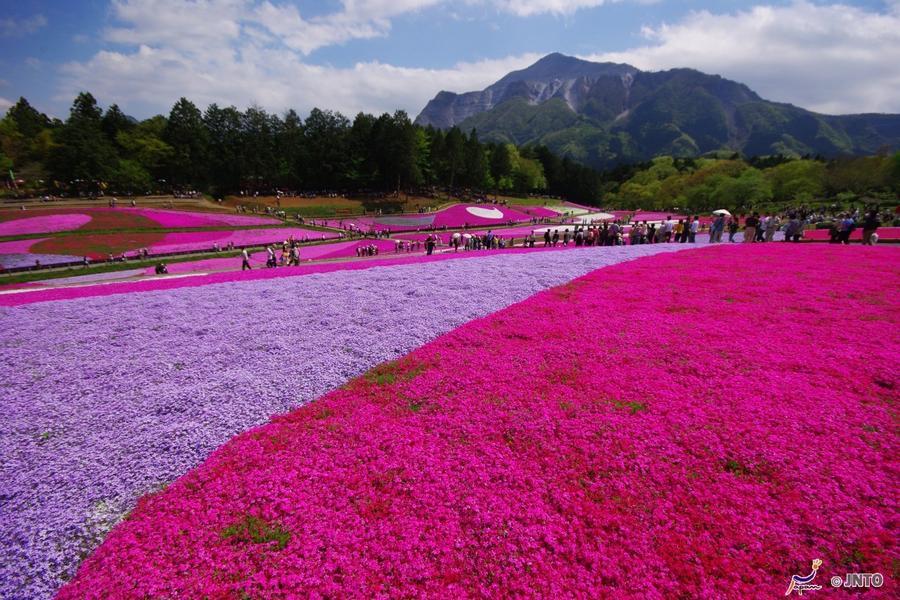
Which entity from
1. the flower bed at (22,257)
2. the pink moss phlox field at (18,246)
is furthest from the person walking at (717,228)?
the pink moss phlox field at (18,246)

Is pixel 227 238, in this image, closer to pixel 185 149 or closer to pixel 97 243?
pixel 97 243

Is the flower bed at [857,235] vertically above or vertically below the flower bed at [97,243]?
above

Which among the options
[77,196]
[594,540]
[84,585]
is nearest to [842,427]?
[594,540]

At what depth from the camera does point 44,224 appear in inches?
1513

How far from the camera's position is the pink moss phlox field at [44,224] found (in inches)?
1428

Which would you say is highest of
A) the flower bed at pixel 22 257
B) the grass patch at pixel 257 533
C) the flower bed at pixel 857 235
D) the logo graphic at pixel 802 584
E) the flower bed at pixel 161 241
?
the flower bed at pixel 857 235

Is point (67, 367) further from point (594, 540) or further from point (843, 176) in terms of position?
point (843, 176)

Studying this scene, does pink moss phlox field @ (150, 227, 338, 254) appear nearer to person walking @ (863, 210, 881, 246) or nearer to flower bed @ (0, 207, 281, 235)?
flower bed @ (0, 207, 281, 235)

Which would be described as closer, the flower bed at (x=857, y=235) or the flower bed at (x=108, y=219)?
the flower bed at (x=857, y=235)

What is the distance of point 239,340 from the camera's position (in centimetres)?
950

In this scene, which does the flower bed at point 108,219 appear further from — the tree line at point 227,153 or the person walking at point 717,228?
the person walking at point 717,228

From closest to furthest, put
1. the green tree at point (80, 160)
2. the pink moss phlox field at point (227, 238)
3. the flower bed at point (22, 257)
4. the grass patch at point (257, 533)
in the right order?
the grass patch at point (257, 533), the flower bed at point (22, 257), the pink moss phlox field at point (227, 238), the green tree at point (80, 160)

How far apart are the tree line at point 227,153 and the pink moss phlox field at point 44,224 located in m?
22.1

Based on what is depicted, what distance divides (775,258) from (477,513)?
16839 millimetres
